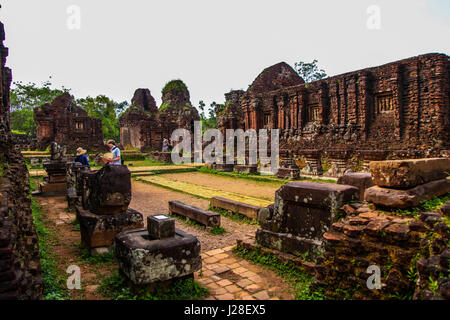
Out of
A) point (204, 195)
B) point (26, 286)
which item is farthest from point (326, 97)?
point (26, 286)

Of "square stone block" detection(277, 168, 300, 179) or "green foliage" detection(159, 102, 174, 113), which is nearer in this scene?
"square stone block" detection(277, 168, 300, 179)

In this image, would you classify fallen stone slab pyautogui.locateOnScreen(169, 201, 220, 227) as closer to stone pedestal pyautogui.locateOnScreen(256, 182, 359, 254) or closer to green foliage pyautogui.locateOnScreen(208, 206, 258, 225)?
green foliage pyautogui.locateOnScreen(208, 206, 258, 225)

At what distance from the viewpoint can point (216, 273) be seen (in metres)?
4.34

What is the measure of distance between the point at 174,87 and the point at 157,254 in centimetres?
3436

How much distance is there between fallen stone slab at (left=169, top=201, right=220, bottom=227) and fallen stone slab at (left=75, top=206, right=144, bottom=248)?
5.91 ft

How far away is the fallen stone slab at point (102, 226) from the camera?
4832 mm

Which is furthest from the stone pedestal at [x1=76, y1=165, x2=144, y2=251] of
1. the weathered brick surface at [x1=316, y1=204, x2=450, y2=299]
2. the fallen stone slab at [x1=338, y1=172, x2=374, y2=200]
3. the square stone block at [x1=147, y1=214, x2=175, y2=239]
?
the fallen stone slab at [x1=338, y1=172, x2=374, y2=200]

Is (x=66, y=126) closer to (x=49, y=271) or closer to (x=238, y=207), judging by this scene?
(x=238, y=207)

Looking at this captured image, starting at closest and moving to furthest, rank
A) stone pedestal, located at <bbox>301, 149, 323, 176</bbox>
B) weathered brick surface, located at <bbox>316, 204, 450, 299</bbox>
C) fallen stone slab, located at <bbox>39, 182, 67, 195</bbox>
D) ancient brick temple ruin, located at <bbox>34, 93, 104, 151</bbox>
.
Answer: weathered brick surface, located at <bbox>316, 204, 450, 299</bbox>
fallen stone slab, located at <bbox>39, 182, 67, 195</bbox>
stone pedestal, located at <bbox>301, 149, 323, 176</bbox>
ancient brick temple ruin, located at <bbox>34, 93, 104, 151</bbox>

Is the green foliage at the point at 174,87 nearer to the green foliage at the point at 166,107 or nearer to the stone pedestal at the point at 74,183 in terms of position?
the green foliage at the point at 166,107

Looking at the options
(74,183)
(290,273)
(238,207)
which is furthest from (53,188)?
(290,273)

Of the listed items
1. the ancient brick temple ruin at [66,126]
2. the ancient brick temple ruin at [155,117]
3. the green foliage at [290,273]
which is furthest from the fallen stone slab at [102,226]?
the ancient brick temple ruin at [66,126]

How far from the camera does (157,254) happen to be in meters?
3.42

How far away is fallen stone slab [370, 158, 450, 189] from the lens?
144 inches
